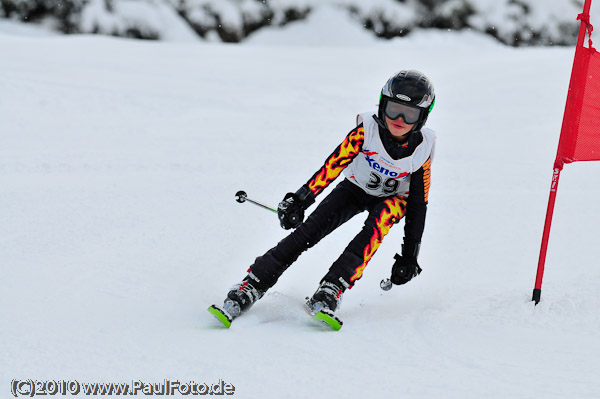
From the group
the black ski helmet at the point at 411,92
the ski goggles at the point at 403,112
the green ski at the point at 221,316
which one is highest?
the black ski helmet at the point at 411,92

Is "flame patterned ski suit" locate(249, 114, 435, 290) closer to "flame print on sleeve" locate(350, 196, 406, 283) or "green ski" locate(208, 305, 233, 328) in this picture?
"flame print on sleeve" locate(350, 196, 406, 283)

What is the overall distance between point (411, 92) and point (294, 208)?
83 centimetres

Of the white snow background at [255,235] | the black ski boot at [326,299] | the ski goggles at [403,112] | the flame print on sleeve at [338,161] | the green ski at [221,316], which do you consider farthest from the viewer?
the flame print on sleeve at [338,161]

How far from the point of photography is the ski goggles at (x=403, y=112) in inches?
128

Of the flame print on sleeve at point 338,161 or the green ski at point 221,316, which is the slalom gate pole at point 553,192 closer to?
the flame print on sleeve at point 338,161

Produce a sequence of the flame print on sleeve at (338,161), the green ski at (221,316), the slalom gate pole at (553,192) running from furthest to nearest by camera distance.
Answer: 1. the flame print on sleeve at (338,161)
2. the slalom gate pole at (553,192)
3. the green ski at (221,316)

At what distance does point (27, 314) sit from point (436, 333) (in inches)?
70.5

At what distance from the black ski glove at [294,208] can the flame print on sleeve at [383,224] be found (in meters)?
0.37

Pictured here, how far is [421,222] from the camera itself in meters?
3.34

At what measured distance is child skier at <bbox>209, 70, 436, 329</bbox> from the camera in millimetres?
3166

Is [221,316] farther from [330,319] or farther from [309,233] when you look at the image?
[309,233]

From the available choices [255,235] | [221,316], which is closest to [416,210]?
[221,316]

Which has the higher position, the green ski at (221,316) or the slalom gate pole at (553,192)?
the slalom gate pole at (553,192)

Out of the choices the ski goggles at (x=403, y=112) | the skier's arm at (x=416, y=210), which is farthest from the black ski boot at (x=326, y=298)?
the ski goggles at (x=403, y=112)
